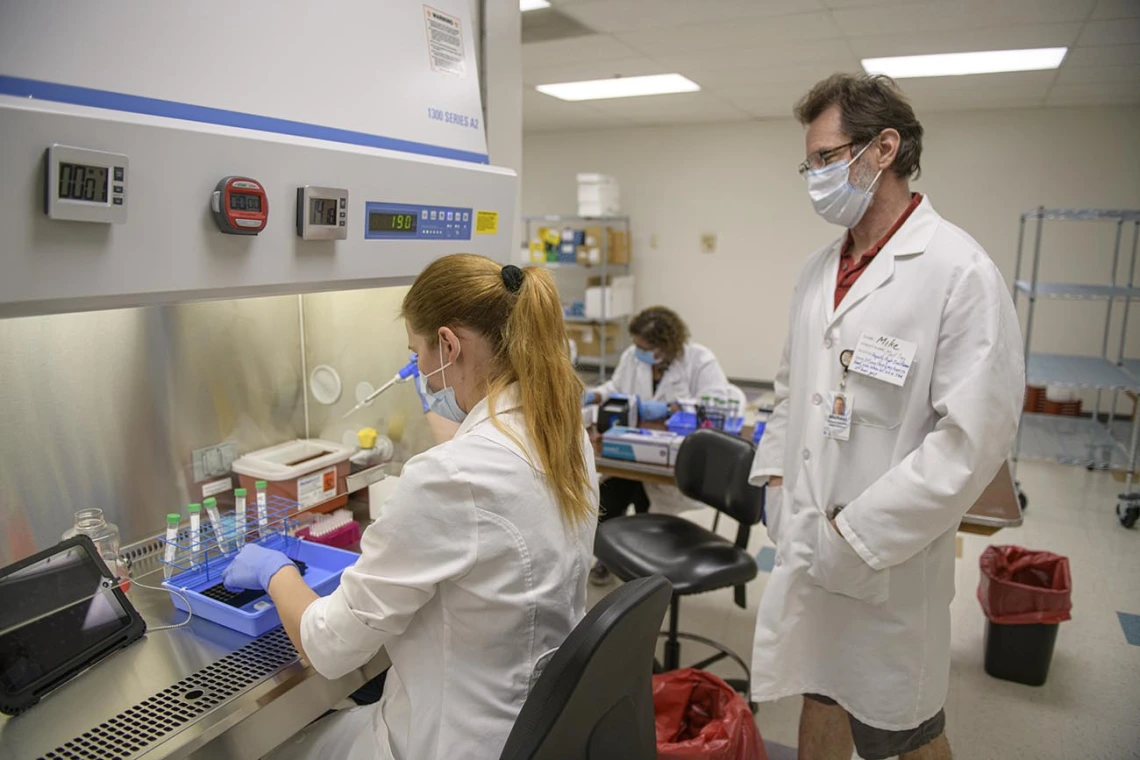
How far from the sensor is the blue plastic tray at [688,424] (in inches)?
110

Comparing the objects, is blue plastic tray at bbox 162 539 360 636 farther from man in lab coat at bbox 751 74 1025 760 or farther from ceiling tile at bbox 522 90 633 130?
ceiling tile at bbox 522 90 633 130

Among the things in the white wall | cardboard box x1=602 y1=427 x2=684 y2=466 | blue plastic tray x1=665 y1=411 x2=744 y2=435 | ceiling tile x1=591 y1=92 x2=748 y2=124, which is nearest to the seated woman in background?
blue plastic tray x1=665 y1=411 x2=744 y2=435

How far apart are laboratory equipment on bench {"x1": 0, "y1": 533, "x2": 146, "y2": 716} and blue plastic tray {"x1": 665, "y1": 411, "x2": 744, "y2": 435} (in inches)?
75.3

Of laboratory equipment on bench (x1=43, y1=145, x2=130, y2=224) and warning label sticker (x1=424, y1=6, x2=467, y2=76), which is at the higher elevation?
warning label sticker (x1=424, y1=6, x2=467, y2=76)

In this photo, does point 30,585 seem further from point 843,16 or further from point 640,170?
point 640,170

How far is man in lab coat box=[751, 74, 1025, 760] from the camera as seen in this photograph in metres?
1.39

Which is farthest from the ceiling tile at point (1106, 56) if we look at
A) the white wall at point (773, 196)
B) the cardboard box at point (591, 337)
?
the cardboard box at point (591, 337)

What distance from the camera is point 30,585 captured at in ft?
3.77

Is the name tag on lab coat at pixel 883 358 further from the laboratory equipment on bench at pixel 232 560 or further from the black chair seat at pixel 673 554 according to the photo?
the laboratory equipment on bench at pixel 232 560

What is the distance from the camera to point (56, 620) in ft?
3.79

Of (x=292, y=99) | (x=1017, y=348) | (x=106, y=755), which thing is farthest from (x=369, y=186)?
(x=1017, y=348)

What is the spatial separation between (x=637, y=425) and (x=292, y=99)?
77.9 inches

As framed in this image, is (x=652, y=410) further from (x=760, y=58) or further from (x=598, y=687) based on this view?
(x=760, y=58)

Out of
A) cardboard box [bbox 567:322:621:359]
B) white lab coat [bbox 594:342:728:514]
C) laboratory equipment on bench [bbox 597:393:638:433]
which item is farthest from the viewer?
cardboard box [bbox 567:322:621:359]
